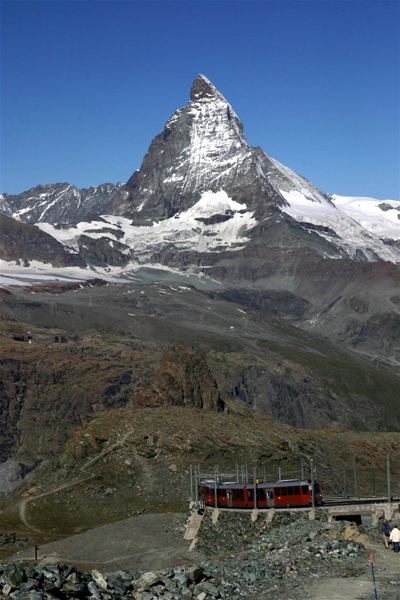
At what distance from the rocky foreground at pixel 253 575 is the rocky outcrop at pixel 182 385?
81.1m

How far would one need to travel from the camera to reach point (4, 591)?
31.5m

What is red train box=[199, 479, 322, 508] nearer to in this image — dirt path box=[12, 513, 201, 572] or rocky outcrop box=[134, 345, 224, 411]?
dirt path box=[12, 513, 201, 572]

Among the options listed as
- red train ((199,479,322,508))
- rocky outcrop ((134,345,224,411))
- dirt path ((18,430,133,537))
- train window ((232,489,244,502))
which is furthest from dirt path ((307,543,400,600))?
rocky outcrop ((134,345,224,411))

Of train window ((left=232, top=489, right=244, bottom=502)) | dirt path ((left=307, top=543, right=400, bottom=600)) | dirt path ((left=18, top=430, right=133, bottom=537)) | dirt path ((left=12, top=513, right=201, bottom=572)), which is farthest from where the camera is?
dirt path ((left=18, top=430, right=133, bottom=537))

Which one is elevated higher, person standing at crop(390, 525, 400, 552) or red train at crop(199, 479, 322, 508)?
person standing at crop(390, 525, 400, 552)

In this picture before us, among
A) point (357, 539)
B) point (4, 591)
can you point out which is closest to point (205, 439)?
point (357, 539)

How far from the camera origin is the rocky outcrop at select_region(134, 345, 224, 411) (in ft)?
430

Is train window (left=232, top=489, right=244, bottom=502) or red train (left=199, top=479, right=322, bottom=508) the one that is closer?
red train (left=199, top=479, right=322, bottom=508)

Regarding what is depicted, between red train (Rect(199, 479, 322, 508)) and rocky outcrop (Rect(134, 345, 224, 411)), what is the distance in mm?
65652

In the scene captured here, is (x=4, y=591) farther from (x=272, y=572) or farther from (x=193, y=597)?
(x=272, y=572)

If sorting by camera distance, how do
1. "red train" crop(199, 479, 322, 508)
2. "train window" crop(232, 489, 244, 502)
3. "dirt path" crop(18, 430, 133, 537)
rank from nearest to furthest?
"red train" crop(199, 479, 322, 508)
"train window" crop(232, 489, 244, 502)
"dirt path" crop(18, 430, 133, 537)

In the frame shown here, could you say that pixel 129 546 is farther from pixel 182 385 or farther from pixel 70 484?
pixel 182 385

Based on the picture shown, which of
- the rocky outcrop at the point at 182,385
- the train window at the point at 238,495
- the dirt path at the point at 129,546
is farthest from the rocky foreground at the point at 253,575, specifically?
the rocky outcrop at the point at 182,385

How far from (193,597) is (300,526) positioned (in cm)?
1770
